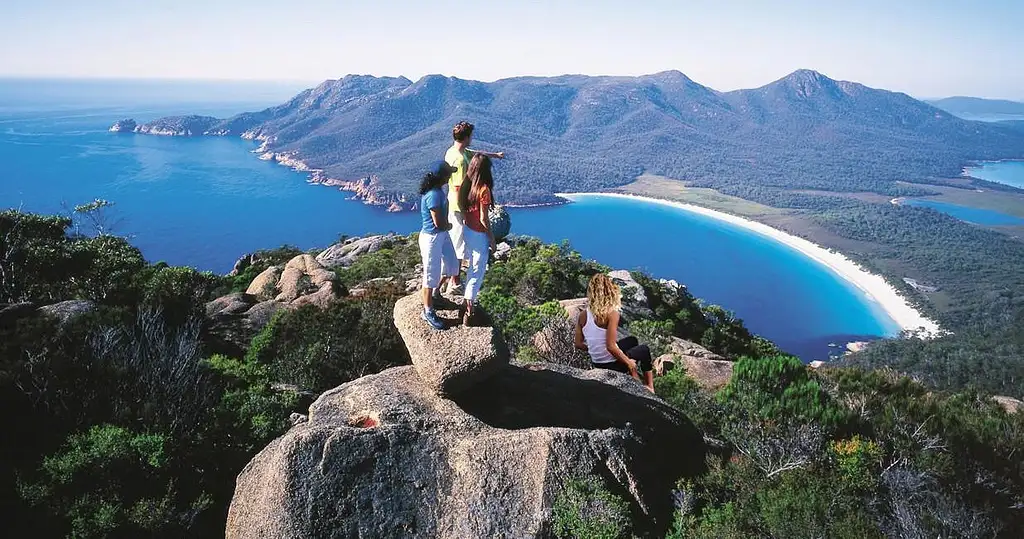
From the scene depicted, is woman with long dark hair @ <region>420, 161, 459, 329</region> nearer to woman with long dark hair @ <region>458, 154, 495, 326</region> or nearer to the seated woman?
woman with long dark hair @ <region>458, 154, 495, 326</region>

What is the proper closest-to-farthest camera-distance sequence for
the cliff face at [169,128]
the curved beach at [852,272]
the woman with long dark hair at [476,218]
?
1. the woman with long dark hair at [476,218]
2. the curved beach at [852,272]
3. the cliff face at [169,128]

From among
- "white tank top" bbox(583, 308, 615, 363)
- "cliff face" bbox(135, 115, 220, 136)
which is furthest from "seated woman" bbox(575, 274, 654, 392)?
"cliff face" bbox(135, 115, 220, 136)

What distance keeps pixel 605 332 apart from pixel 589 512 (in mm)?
2505

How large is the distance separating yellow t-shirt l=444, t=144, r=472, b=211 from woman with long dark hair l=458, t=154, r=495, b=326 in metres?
0.07

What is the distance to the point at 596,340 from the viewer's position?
321 inches

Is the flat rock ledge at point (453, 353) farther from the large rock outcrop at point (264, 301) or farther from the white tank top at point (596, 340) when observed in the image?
the large rock outcrop at point (264, 301)

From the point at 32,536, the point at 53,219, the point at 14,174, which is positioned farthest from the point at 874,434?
the point at 14,174

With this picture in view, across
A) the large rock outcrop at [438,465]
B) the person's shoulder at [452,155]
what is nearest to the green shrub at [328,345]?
the large rock outcrop at [438,465]

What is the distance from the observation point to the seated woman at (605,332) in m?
7.77

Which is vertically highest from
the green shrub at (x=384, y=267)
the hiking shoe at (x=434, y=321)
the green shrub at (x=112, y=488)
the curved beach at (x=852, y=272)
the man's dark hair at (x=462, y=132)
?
the man's dark hair at (x=462, y=132)

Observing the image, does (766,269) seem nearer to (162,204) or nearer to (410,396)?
(410,396)

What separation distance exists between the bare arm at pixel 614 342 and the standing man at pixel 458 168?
228 centimetres

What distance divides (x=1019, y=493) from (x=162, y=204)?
14289cm

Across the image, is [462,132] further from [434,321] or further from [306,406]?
[306,406]
